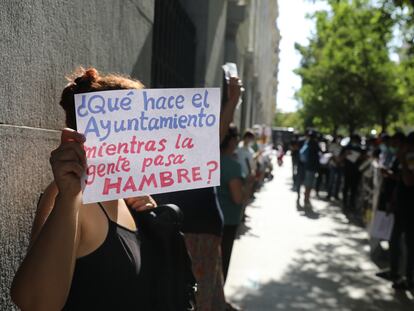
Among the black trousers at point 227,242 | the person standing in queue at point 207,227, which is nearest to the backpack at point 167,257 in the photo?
the person standing in queue at point 207,227

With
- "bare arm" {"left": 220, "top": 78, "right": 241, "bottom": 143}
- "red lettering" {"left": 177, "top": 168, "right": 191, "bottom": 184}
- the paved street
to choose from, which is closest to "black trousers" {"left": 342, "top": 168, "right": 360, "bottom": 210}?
the paved street

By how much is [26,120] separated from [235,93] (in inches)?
64.1

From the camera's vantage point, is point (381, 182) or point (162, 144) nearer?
point (162, 144)

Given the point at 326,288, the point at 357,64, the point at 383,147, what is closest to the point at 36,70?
the point at 326,288

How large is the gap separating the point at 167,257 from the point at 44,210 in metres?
0.53

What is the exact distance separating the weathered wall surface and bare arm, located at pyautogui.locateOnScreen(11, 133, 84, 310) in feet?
2.30

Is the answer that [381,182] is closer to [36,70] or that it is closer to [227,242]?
[227,242]

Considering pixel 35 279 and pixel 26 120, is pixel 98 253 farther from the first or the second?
pixel 26 120

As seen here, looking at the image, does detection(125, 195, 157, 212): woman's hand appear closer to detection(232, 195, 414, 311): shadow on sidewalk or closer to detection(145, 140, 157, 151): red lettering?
detection(145, 140, 157, 151): red lettering

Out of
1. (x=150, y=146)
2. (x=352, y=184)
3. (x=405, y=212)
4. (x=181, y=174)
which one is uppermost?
(x=150, y=146)

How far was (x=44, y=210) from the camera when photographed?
1.78m

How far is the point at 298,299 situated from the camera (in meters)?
6.04

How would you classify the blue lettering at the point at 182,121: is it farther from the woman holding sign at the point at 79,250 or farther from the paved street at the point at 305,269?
the paved street at the point at 305,269

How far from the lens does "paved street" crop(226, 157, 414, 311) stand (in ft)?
19.6
